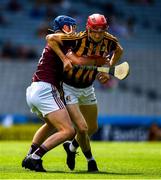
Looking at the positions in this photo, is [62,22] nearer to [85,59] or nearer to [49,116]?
[85,59]

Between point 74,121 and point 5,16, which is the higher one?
point 5,16

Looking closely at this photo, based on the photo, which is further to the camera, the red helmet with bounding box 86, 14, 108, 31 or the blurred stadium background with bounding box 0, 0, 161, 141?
the blurred stadium background with bounding box 0, 0, 161, 141

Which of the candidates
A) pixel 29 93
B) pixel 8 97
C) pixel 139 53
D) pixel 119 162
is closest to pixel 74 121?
pixel 29 93

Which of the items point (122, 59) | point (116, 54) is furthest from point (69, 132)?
point (122, 59)

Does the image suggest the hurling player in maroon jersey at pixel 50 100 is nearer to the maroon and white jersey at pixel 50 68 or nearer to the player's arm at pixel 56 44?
the maroon and white jersey at pixel 50 68

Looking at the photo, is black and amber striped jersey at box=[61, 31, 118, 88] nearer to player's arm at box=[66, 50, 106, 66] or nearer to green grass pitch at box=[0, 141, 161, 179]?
player's arm at box=[66, 50, 106, 66]

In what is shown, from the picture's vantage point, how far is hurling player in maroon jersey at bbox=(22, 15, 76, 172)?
11.2 metres

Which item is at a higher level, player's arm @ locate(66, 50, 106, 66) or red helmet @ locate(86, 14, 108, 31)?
red helmet @ locate(86, 14, 108, 31)

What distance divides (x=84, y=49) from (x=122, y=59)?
17.6 m

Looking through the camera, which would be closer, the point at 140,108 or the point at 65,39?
the point at 65,39

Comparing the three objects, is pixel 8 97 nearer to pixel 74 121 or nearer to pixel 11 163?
pixel 11 163

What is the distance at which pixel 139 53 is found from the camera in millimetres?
29938

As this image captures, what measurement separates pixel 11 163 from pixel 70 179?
333cm

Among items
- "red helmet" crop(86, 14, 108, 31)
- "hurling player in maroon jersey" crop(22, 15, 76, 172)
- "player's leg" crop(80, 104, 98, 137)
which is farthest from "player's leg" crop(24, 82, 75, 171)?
"red helmet" crop(86, 14, 108, 31)
